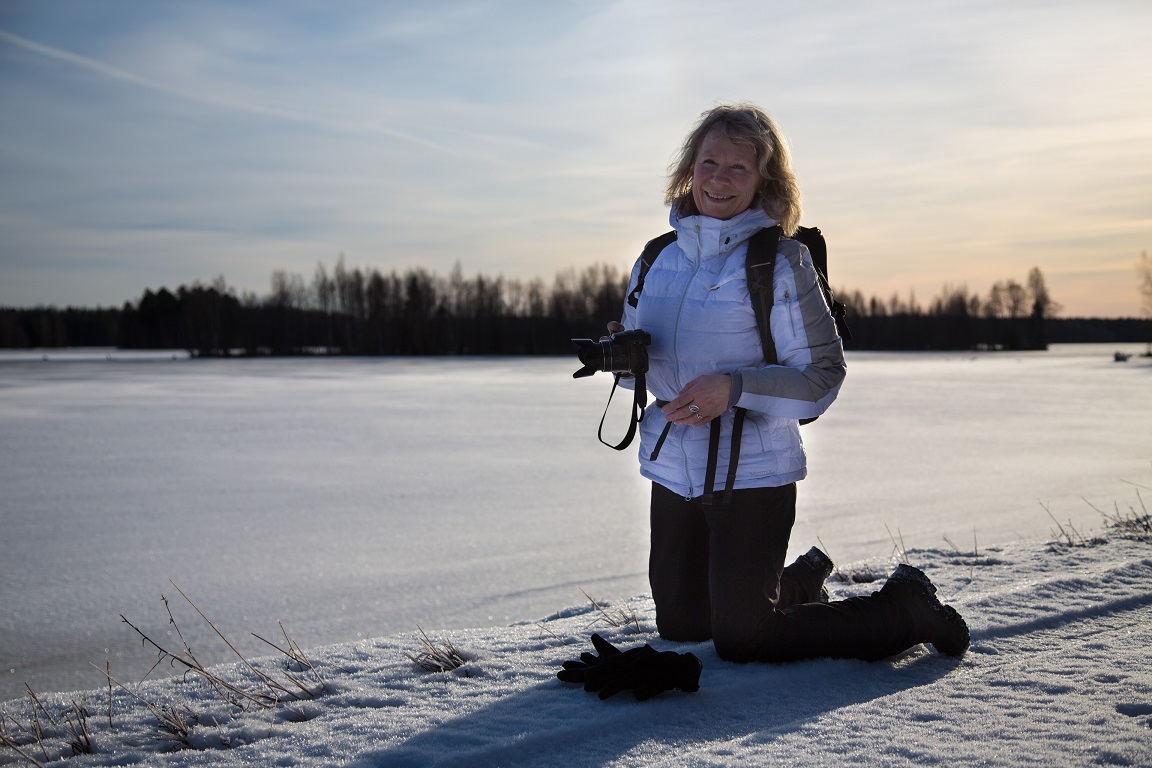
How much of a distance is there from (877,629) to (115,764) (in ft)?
6.02

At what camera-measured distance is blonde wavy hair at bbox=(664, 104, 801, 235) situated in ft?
7.74

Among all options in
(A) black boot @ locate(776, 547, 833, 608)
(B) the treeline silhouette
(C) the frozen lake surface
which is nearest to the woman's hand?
(A) black boot @ locate(776, 547, 833, 608)

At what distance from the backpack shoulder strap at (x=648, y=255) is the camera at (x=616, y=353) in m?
0.25

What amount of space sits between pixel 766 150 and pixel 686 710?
4.78 feet

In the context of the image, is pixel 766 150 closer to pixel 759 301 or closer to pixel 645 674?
pixel 759 301

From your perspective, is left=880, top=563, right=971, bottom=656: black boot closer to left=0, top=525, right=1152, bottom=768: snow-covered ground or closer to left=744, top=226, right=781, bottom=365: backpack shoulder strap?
left=0, top=525, right=1152, bottom=768: snow-covered ground

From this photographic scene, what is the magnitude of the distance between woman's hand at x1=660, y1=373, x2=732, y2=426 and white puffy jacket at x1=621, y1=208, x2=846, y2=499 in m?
0.04

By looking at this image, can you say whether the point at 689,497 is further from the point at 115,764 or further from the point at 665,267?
the point at 115,764

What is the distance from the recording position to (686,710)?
201 cm

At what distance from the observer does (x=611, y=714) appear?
1989 mm

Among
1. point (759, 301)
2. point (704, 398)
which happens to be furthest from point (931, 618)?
point (759, 301)

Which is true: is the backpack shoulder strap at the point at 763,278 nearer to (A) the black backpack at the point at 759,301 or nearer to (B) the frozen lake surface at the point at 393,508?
(A) the black backpack at the point at 759,301

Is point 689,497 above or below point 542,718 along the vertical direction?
above

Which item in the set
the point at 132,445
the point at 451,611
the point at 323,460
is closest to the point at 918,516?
the point at 451,611
